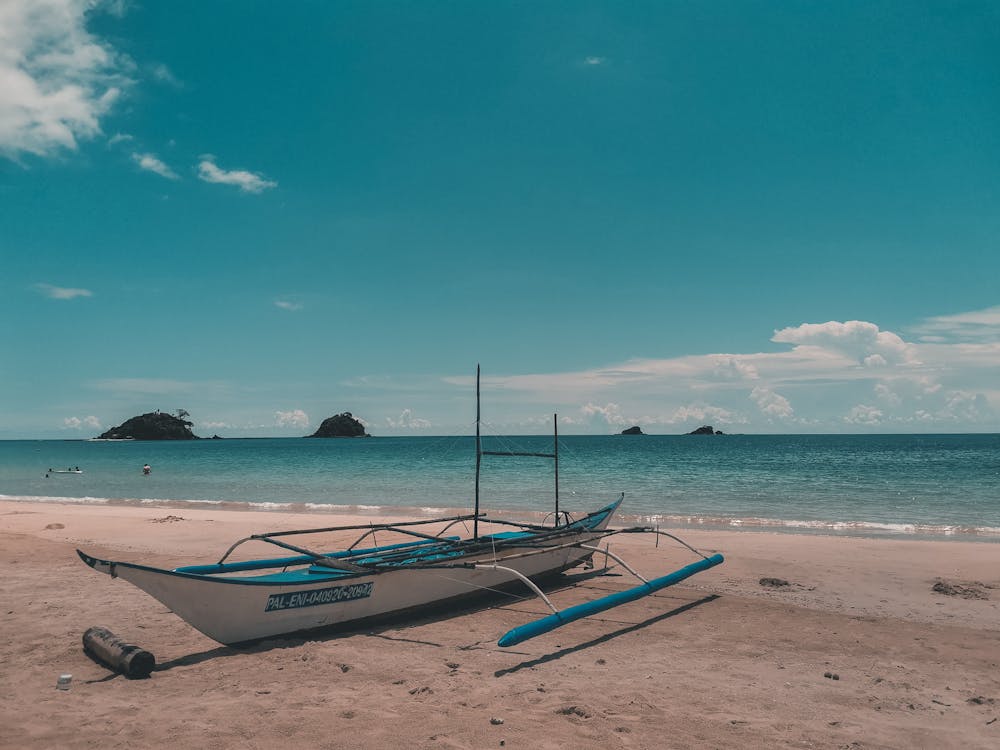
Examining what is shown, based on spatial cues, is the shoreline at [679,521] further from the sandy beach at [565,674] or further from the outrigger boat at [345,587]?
the sandy beach at [565,674]

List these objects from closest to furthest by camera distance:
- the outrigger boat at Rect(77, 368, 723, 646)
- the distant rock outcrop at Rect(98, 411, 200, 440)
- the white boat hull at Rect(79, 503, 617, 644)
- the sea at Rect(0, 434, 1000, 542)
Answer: the white boat hull at Rect(79, 503, 617, 644)
the outrigger boat at Rect(77, 368, 723, 646)
the sea at Rect(0, 434, 1000, 542)
the distant rock outcrop at Rect(98, 411, 200, 440)

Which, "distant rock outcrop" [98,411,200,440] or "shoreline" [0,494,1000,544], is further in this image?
"distant rock outcrop" [98,411,200,440]

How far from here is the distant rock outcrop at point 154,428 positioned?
187m

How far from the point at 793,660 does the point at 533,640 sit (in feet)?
10.2

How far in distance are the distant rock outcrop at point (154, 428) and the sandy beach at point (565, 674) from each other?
198 meters

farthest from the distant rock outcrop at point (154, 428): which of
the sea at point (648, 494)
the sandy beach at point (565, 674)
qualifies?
the sandy beach at point (565, 674)

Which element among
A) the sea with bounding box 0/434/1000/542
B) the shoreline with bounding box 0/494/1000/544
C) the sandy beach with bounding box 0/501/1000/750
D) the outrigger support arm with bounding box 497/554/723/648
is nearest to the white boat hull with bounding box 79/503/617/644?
the sandy beach with bounding box 0/501/1000/750

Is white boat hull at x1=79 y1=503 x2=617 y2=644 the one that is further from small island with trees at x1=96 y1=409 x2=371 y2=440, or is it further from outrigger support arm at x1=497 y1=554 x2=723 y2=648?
small island with trees at x1=96 y1=409 x2=371 y2=440

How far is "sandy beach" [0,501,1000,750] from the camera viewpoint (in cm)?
550

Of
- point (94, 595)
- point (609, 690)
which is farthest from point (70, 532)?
point (609, 690)

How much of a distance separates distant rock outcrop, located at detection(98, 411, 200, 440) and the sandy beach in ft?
648

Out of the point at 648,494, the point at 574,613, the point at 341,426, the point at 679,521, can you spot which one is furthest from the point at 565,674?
the point at 341,426

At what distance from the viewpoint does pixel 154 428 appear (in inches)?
7392

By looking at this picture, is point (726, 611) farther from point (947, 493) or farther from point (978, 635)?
point (947, 493)
